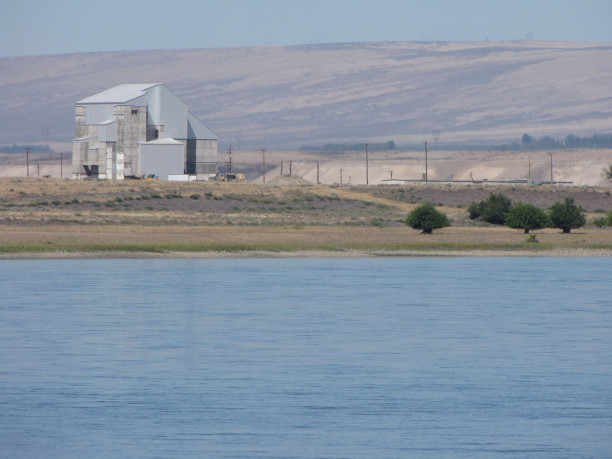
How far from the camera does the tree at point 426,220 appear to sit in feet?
210

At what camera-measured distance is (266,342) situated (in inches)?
1100

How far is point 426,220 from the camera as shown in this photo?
210ft

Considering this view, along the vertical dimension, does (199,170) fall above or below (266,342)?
above

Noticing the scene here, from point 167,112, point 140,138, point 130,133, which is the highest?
point 167,112

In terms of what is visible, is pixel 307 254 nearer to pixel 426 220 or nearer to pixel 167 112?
pixel 426 220

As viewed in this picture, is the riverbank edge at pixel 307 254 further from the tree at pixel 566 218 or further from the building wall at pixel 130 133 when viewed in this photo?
the building wall at pixel 130 133

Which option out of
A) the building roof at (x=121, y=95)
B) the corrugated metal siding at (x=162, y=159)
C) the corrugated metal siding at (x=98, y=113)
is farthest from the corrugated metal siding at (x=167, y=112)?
the corrugated metal siding at (x=98, y=113)

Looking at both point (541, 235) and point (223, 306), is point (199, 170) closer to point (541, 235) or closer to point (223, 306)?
point (541, 235)

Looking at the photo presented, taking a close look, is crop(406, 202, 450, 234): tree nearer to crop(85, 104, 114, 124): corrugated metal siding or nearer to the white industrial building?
the white industrial building

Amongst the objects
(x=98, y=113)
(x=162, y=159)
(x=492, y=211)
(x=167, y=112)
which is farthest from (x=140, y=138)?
(x=492, y=211)

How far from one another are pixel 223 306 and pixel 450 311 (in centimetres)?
757

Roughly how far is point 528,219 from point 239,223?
18569 millimetres

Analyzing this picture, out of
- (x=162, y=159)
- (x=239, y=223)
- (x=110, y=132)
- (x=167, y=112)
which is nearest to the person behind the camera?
(x=239, y=223)

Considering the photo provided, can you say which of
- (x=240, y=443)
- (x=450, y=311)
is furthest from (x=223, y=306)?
(x=240, y=443)
